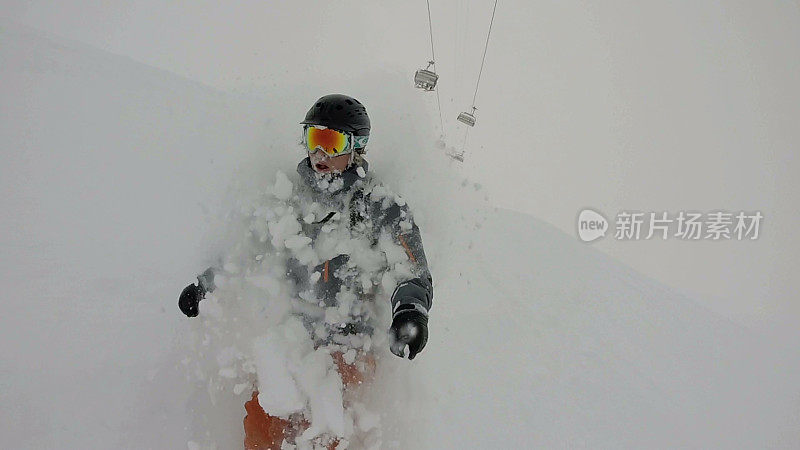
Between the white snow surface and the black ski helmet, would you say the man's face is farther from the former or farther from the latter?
the white snow surface

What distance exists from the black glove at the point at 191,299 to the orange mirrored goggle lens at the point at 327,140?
1.16m

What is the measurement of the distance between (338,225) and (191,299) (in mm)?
1019

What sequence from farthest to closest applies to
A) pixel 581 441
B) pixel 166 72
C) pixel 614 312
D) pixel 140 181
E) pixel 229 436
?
1. pixel 166 72
2. pixel 614 312
3. pixel 140 181
4. pixel 581 441
5. pixel 229 436

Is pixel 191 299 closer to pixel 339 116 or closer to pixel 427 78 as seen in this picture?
pixel 339 116

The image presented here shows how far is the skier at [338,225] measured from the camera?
2.89 meters

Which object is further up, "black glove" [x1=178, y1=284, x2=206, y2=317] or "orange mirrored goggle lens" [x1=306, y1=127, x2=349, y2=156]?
"orange mirrored goggle lens" [x1=306, y1=127, x2=349, y2=156]

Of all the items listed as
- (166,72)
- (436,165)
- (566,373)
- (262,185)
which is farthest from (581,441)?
(166,72)

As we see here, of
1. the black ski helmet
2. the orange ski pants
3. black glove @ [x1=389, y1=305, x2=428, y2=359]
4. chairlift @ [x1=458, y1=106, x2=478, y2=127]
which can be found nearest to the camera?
black glove @ [x1=389, y1=305, x2=428, y2=359]

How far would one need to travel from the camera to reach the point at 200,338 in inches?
132

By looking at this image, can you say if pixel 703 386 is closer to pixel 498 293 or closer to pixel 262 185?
pixel 498 293

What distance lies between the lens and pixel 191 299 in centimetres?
306

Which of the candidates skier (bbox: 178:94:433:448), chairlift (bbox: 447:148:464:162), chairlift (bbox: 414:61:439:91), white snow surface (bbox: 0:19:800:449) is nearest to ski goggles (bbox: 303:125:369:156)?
skier (bbox: 178:94:433:448)

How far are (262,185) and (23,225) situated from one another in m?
3.07

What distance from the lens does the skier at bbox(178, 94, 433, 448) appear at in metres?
2.89
